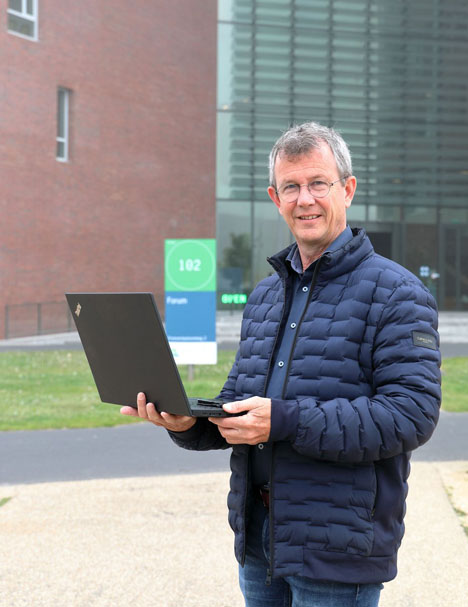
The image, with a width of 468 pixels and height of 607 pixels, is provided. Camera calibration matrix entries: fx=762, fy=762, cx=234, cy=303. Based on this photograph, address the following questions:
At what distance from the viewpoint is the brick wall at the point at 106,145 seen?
21672mm

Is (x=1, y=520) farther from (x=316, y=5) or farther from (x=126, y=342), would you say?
(x=316, y=5)

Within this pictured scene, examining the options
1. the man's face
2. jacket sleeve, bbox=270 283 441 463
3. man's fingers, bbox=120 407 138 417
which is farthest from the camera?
man's fingers, bbox=120 407 138 417

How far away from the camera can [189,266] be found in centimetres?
1218

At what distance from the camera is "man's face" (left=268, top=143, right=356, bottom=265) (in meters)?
2.31

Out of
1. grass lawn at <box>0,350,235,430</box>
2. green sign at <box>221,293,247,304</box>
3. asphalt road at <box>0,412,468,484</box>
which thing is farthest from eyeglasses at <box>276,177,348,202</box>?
green sign at <box>221,293,247,304</box>

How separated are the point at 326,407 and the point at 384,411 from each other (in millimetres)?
156

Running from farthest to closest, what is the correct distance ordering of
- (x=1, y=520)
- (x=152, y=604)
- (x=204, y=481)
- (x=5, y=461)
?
(x=5, y=461) < (x=204, y=481) < (x=1, y=520) < (x=152, y=604)

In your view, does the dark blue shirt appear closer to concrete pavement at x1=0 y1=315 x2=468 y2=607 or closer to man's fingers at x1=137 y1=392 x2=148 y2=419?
man's fingers at x1=137 y1=392 x2=148 y2=419

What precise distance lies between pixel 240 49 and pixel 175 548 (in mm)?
25895

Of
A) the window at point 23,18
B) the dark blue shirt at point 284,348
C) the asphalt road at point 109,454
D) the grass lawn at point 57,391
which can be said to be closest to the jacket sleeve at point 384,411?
the dark blue shirt at point 284,348

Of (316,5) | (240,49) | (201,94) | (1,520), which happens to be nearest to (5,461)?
(1,520)

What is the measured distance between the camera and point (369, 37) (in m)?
29.4

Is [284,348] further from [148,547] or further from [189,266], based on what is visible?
[189,266]

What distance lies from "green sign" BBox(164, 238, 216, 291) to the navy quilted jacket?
9.82 m
